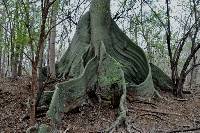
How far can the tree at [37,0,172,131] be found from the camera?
11.5m

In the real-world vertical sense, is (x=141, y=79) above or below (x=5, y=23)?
below

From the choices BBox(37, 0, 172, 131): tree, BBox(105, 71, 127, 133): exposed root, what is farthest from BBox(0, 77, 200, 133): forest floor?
BBox(37, 0, 172, 131): tree

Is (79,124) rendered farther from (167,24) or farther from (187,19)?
(187,19)

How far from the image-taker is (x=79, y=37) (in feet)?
48.5

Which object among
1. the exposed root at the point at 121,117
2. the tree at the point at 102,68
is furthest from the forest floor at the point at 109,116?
the tree at the point at 102,68

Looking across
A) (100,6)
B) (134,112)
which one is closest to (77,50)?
(100,6)

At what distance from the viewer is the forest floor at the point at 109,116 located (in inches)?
410

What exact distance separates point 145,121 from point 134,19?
841cm

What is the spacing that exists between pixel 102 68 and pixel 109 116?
220 centimetres

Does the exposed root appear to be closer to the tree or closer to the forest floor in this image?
the tree

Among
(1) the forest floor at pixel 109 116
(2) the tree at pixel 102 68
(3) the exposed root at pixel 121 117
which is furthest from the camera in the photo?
(2) the tree at pixel 102 68

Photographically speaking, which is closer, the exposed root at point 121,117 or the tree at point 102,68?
the exposed root at point 121,117

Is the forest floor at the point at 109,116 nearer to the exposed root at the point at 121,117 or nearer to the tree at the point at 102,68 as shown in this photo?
the exposed root at the point at 121,117

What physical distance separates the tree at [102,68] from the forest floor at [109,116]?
1.23 feet
